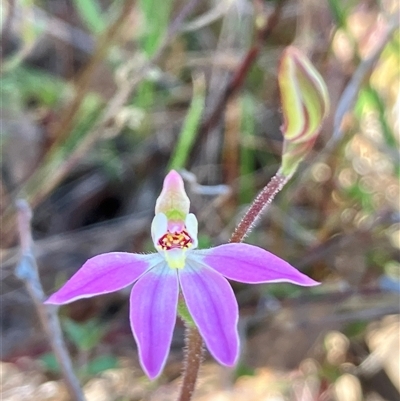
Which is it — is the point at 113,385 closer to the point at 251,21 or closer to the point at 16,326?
the point at 16,326

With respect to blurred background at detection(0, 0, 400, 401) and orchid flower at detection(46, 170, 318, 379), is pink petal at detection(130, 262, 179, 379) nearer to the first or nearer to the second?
orchid flower at detection(46, 170, 318, 379)

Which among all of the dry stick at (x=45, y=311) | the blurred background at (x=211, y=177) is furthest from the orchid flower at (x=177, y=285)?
the blurred background at (x=211, y=177)

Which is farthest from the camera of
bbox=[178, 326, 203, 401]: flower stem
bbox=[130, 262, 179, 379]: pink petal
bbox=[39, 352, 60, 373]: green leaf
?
bbox=[39, 352, 60, 373]: green leaf

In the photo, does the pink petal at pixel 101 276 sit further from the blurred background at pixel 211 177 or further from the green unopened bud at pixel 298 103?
the blurred background at pixel 211 177

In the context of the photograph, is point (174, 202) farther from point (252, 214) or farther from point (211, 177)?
point (211, 177)

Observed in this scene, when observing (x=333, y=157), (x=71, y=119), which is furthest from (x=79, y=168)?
(x=333, y=157)

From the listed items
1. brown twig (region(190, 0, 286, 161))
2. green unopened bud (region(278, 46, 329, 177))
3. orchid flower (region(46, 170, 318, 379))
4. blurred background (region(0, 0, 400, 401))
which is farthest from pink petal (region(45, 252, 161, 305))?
brown twig (region(190, 0, 286, 161))

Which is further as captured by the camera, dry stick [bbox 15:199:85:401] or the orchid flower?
dry stick [bbox 15:199:85:401]

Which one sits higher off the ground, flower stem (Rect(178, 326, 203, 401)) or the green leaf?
flower stem (Rect(178, 326, 203, 401))
